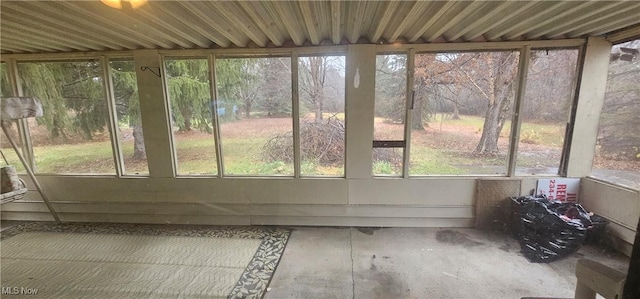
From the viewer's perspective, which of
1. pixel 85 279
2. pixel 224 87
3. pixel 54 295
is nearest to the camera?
pixel 54 295

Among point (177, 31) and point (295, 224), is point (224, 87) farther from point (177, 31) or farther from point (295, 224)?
point (295, 224)

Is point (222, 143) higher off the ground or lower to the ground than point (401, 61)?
lower

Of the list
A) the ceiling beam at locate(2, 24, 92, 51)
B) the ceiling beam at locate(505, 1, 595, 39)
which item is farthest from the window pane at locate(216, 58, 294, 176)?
the ceiling beam at locate(505, 1, 595, 39)

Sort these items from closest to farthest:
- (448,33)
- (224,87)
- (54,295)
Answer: (54,295), (448,33), (224,87)

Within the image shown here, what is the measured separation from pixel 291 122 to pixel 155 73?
6.06 ft

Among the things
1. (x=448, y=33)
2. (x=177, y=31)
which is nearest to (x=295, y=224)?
(x=177, y=31)

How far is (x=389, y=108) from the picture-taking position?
3.46m

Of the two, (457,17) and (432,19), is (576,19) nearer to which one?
(457,17)

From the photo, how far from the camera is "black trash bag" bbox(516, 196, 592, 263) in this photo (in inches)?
110

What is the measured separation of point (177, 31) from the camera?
2.70m

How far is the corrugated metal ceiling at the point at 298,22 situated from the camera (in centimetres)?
211

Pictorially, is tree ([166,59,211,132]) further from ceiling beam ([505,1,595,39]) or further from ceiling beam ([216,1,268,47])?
ceiling beam ([505,1,595,39])

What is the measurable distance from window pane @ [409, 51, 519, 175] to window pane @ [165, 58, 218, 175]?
8.94 feet

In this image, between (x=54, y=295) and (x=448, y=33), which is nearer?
(x=54, y=295)
